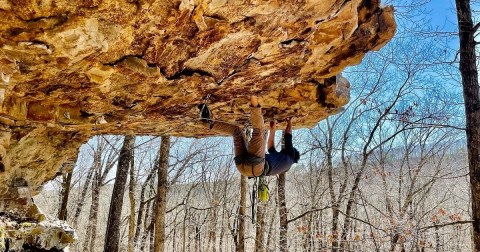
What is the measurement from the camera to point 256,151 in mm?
4367

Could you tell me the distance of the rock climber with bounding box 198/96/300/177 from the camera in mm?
4379

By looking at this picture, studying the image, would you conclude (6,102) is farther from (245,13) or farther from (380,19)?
(380,19)

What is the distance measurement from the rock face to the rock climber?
1.60 ft

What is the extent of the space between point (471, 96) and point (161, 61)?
15.9 ft

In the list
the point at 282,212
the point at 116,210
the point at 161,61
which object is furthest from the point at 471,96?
the point at 116,210

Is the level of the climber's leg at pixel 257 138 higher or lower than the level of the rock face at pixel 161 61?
lower

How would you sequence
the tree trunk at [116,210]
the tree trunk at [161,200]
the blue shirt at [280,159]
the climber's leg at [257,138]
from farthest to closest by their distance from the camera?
the tree trunk at [116,210] < the tree trunk at [161,200] < the blue shirt at [280,159] < the climber's leg at [257,138]

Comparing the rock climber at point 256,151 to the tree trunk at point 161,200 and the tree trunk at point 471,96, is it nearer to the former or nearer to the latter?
the tree trunk at point 471,96

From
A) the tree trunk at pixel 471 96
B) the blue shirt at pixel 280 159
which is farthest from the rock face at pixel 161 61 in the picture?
the tree trunk at pixel 471 96

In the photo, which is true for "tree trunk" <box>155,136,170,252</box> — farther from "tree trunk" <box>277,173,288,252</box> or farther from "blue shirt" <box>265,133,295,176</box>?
"tree trunk" <box>277,173,288,252</box>

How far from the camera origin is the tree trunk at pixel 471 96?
5094mm

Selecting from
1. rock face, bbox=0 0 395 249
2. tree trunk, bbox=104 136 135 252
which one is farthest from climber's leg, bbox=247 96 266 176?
tree trunk, bbox=104 136 135 252

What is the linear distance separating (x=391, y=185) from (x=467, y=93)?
13881 mm

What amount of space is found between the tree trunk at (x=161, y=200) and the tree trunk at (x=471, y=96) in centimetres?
613
